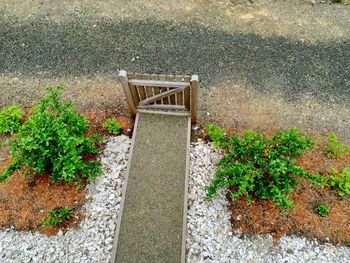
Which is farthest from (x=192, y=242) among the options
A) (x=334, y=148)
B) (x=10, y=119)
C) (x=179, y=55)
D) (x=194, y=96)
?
(x=10, y=119)

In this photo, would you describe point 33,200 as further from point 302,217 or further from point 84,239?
point 302,217

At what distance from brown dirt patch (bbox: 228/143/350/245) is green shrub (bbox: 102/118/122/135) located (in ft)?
9.37

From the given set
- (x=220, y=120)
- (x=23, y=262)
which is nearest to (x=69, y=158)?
(x=23, y=262)

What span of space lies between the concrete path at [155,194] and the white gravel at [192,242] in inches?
8.5

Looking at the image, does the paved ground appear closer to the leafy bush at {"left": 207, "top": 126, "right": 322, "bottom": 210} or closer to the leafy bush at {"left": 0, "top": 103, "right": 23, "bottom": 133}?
the leafy bush at {"left": 0, "top": 103, "right": 23, "bottom": 133}

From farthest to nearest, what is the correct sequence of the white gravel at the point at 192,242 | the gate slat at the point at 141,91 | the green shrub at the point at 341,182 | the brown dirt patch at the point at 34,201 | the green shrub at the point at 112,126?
the green shrub at the point at 112,126, the gate slat at the point at 141,91, the green shrub at the point at 341,182, the brown dirt patch at the point at 34,201, the white gravel at the point at 192,242

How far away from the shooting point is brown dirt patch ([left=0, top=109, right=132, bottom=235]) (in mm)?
6285

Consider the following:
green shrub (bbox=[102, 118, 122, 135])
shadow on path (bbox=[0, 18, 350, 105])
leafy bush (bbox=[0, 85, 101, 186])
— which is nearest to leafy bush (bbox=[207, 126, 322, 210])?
shadow on path (bbox=[0, 18, 350, 105])

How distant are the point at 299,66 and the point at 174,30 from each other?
334cm

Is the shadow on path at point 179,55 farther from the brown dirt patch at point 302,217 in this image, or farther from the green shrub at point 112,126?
the brown dirt patch at point 302,217

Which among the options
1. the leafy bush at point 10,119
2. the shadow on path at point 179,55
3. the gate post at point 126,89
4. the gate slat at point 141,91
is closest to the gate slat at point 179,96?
the gate slat at point 141,91

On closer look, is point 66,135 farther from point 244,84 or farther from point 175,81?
point 244,84

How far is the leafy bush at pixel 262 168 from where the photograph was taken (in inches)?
231

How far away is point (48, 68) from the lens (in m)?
8.52
